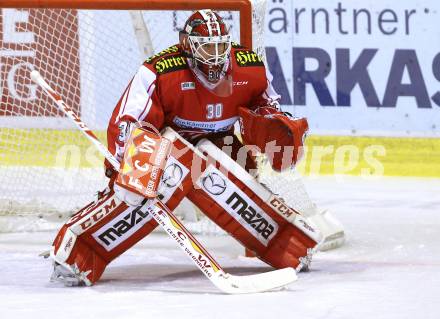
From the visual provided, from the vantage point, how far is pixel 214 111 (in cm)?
438

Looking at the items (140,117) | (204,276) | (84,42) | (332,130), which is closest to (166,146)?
(140,117)

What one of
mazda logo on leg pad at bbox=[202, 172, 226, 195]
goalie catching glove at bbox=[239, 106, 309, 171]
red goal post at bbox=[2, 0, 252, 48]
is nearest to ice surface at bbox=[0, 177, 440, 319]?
mazda logo on leg pad at bbox=[202, 172, 226, 195]

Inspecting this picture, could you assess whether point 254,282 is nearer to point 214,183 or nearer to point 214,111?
point 214,183

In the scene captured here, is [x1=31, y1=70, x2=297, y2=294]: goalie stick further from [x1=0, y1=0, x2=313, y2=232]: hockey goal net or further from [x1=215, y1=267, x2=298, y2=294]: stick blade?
[x1=0, y1=0, x2=313, y2=232]: hockey goal net

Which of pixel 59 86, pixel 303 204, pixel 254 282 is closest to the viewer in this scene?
pixel 254 282

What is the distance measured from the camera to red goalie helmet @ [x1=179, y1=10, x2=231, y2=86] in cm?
423

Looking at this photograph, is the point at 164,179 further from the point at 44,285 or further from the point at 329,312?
the point at 329,312

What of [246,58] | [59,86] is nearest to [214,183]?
[246,58]

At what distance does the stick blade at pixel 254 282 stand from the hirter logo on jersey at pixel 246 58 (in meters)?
0.75

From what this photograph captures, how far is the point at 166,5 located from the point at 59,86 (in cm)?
126

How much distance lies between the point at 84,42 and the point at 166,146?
6.19 feet

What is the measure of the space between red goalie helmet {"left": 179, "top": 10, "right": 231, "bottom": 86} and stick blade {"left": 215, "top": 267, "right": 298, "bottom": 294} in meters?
0.68

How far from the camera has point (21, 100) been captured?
236 inches

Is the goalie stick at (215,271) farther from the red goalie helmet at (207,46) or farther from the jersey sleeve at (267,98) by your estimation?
the jersey sleeve at (267,98)
